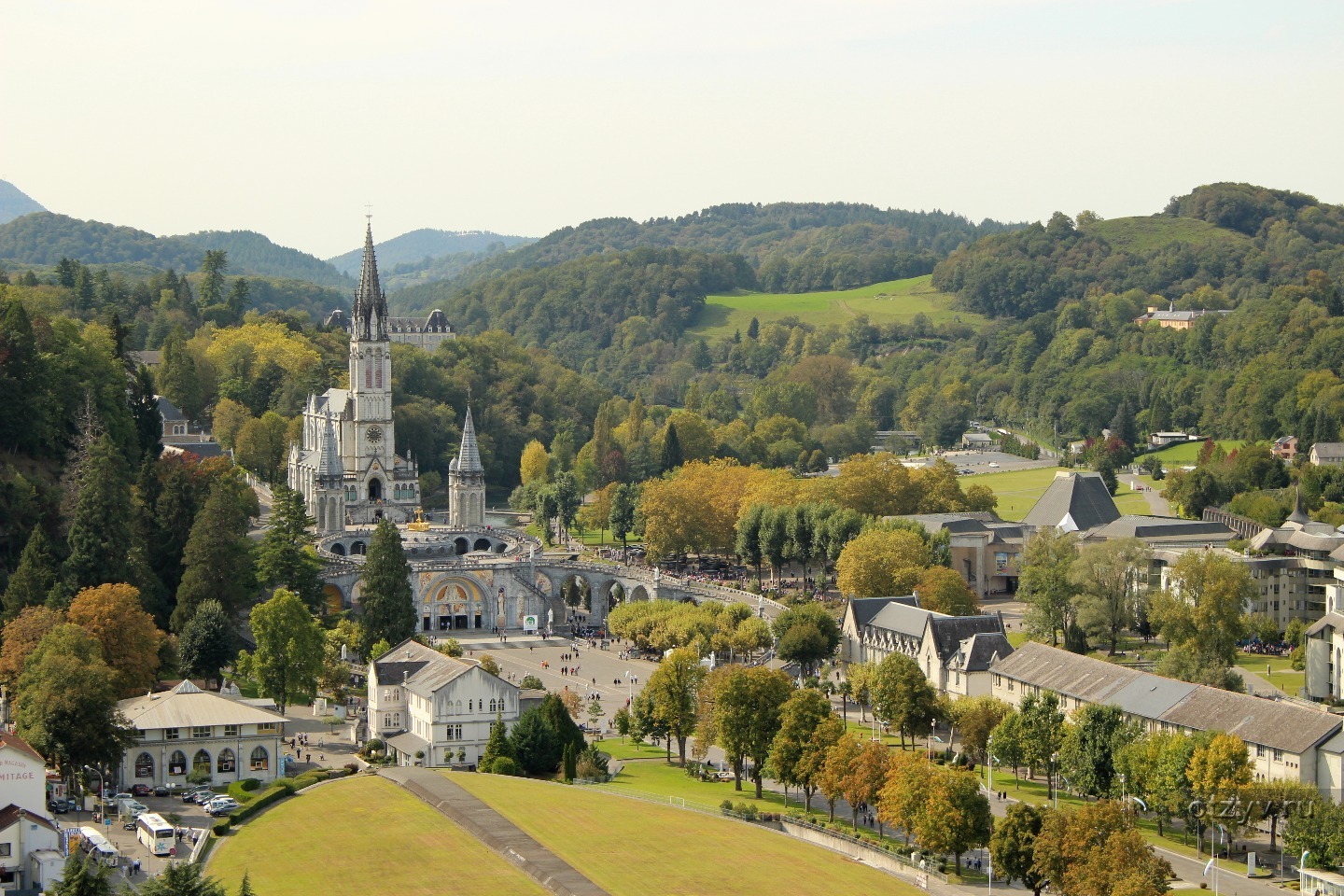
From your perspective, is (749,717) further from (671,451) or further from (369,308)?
(671,451)

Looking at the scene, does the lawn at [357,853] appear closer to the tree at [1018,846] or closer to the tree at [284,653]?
the tree at [1018,846]

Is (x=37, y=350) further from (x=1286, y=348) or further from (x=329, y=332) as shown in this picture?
(x=1286, y=348)

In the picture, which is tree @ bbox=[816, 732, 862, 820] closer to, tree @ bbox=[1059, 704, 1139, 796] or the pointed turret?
tree @ bbox=[1059, 704, 1139, 796]

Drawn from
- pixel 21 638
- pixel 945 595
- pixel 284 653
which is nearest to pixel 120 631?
pixel 21 638

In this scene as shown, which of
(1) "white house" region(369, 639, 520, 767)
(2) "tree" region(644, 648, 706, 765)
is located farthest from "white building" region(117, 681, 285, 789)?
(2) "tree" region(644, 648, 706, 765)

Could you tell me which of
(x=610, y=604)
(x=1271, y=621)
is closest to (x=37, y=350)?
(x=610, y=604)

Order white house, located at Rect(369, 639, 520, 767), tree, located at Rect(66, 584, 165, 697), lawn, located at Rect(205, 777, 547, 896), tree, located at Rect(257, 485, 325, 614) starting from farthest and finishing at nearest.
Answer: tree, located at Rect(257, 485, 325, 614)
white house, located at Rect(369, 639, 520, 767)
tree, located at Rect(66, 584, 165, 697)
lawn, located at Rect(205, 777, 547, 896)
